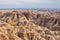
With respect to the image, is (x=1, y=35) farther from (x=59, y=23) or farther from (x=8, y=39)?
(x=59, y=23)

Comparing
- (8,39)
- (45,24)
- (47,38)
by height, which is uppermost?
(8,39)

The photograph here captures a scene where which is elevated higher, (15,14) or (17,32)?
(17,32)

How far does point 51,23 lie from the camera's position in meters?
66.1

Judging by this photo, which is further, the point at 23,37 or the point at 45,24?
the point at 45,24

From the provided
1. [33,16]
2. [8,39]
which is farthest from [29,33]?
[33,16]

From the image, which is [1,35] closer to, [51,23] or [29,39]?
[29,39]

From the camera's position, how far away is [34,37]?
26.4m

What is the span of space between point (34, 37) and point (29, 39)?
2.67 feet

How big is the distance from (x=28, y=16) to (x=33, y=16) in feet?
11.1

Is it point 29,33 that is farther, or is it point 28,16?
point 28,16

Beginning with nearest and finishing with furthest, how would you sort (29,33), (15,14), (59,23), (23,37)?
(23,37), (29,33), (59,23), (15,14)

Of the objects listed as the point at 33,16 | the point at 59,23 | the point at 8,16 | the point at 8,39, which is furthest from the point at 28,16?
the point at 8,39

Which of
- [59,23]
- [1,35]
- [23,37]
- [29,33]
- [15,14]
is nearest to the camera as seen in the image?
[1,35]

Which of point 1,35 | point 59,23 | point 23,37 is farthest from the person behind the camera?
point 59,23
